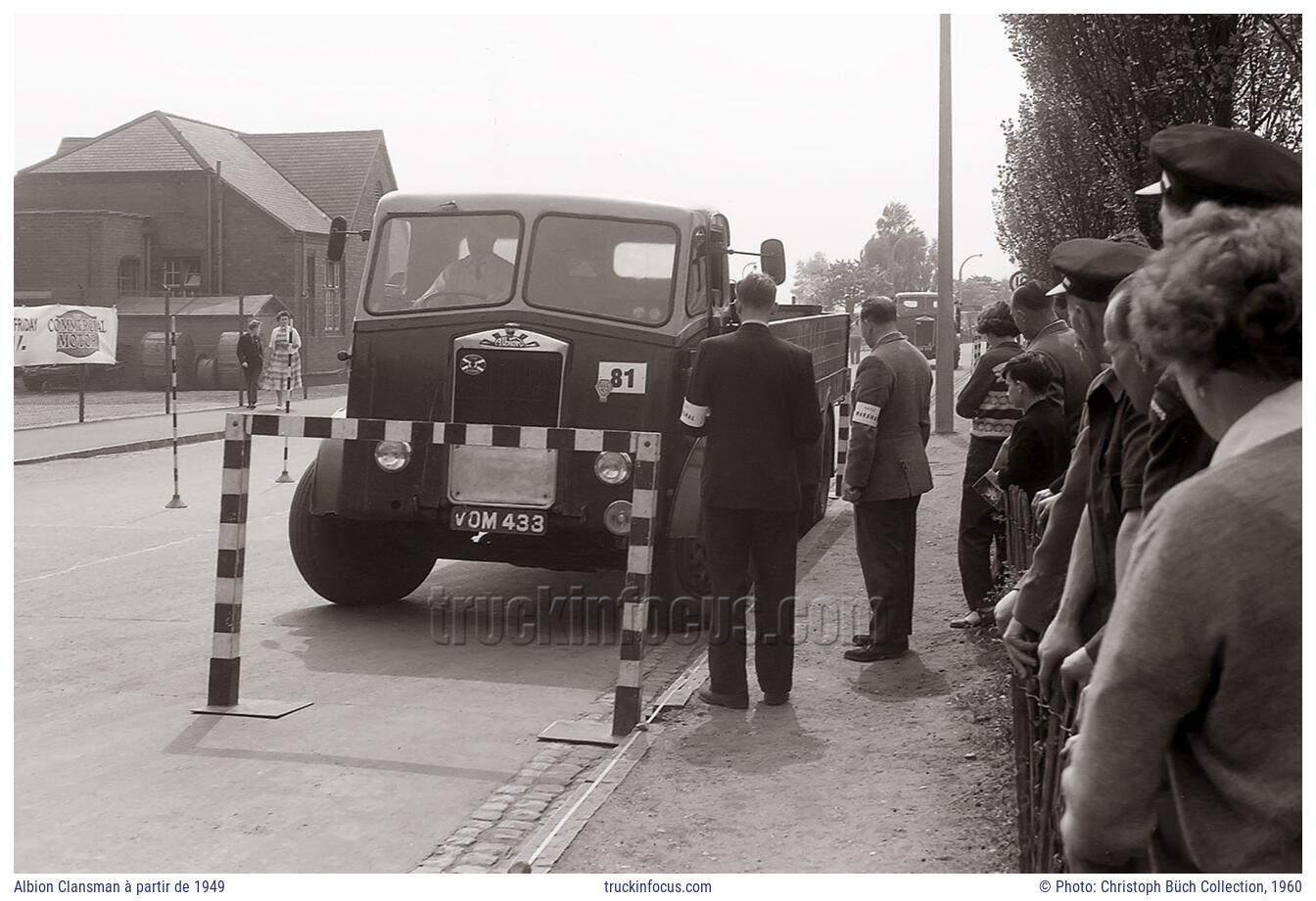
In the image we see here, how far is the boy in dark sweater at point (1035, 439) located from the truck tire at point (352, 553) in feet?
12.4

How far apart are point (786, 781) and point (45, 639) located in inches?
188

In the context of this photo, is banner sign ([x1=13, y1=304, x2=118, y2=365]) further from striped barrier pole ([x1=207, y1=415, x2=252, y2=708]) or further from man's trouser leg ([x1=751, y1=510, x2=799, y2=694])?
man's trouser leg ([x1=751, y1=510, x2=799, y2=694])

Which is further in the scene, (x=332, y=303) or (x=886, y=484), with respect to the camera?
(x=332, y=303)

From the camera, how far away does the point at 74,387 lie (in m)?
38.7

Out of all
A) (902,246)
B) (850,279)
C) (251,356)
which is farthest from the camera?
(902,246)

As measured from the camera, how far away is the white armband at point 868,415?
773cm

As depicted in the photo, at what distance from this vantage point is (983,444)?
8.34 m

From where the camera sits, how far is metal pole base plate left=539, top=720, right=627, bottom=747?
6.22 meters

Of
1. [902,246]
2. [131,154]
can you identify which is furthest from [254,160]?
[902,246]

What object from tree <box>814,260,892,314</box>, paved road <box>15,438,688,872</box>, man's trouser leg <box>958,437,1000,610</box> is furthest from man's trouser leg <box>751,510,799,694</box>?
tree <box>814,260,892,314</box>

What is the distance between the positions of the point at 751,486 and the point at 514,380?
2436mm
